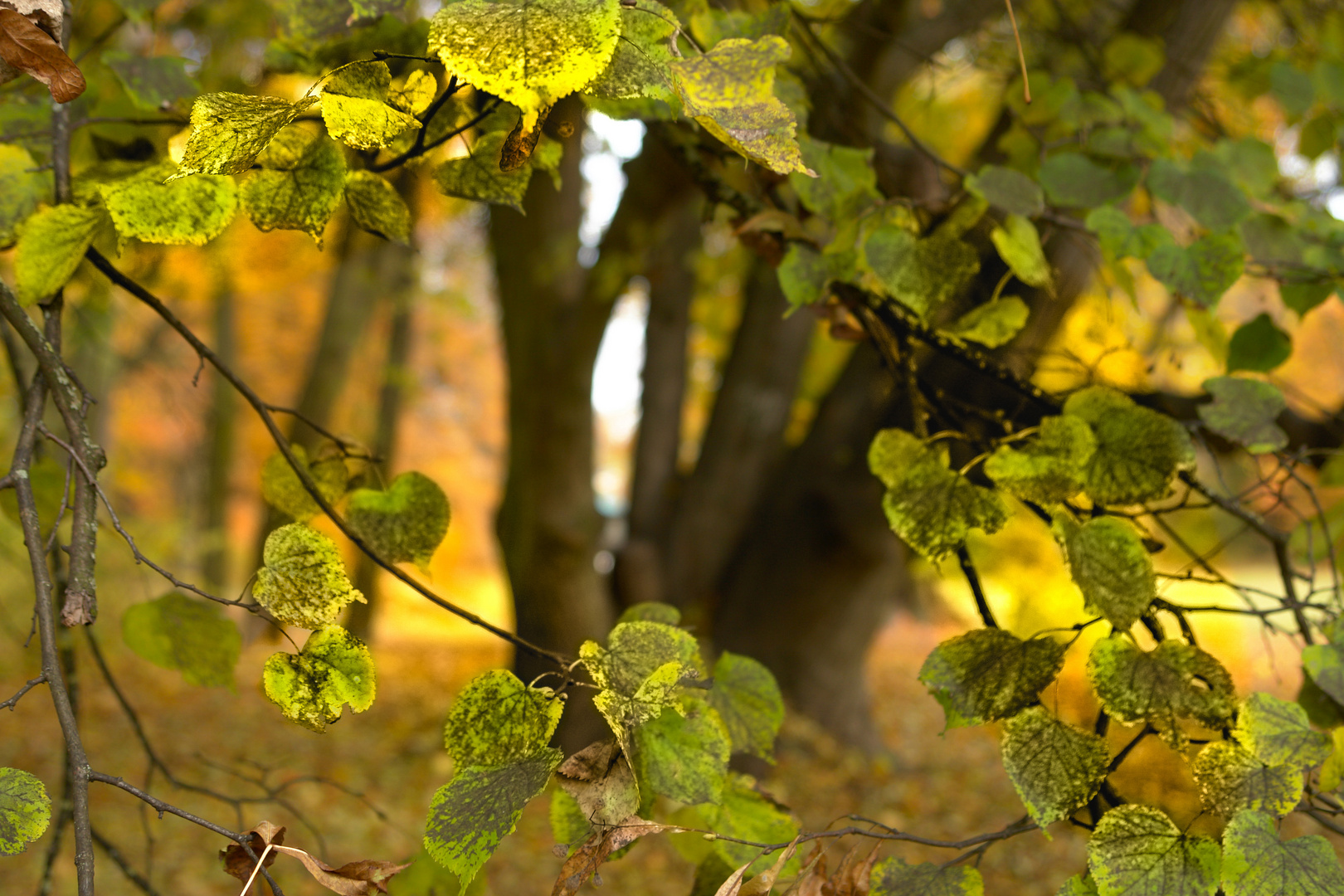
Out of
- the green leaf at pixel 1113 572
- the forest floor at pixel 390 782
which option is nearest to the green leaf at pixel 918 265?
the green leaf at pixel 1113 572

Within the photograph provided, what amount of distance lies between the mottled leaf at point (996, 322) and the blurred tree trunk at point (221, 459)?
9.87 metres

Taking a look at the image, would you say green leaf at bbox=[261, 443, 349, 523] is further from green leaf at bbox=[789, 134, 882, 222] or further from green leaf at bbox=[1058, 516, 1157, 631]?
green leaf at bbox=[1058, 516, 1157, 631]

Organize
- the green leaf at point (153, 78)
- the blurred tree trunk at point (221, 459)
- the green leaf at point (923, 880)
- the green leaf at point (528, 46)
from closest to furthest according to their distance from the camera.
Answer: the green leaf at point (528, 46), the green leaf at point (923, 880), the green leaf at point (153, 78), the blurred tree trunk at point (221, 459)

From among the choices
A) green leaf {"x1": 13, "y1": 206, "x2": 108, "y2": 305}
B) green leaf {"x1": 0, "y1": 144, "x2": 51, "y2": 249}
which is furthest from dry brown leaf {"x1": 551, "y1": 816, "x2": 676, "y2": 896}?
green leaf {"x1": 0, "y1": 144, "x2": 51, "y2": 249}

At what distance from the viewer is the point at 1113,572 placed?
73 cm

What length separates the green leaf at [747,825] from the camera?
746mm

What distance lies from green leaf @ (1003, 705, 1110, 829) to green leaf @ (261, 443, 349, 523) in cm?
72

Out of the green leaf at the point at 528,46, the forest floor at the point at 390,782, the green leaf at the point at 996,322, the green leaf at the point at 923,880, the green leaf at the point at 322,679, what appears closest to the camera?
the green leaf at the point at 528,46

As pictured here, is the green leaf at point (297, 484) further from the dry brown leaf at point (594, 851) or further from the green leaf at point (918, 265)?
the green leaf at point (918, 265)

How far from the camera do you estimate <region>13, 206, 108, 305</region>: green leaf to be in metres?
0.75

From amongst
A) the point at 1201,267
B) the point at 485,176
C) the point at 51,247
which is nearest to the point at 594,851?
the point at 485,176

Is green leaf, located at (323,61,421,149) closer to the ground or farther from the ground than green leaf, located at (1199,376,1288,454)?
farther from the ground

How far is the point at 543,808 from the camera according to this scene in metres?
3.92

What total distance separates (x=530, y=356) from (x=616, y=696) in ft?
11.5
